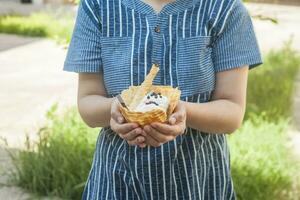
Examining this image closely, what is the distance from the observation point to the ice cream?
1215 mm

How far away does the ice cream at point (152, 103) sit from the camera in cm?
121

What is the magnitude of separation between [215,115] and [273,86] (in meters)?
4.80

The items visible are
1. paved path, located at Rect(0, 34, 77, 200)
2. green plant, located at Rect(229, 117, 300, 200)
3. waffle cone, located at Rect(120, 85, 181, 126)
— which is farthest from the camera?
paved path, located at Rect(0, 34, 77, 200)

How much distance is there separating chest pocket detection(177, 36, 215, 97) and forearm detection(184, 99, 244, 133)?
5 cm

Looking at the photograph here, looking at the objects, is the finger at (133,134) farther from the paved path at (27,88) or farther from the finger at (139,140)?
the paved path at (27,88)

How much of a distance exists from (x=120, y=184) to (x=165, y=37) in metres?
0.37

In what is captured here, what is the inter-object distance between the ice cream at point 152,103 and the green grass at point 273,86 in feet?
11.4

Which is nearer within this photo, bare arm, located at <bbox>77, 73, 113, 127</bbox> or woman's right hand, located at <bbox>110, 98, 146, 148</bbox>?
woman's right hand, located at <bbox>110, 98, 146, 148</bbox>

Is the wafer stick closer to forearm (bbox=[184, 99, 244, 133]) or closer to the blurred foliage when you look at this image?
forearm (bbox=[184, 99, 244, 133])

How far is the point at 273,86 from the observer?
6109mm

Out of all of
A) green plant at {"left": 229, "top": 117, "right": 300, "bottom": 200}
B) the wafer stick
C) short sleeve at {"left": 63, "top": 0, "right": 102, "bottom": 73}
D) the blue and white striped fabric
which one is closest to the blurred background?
green plant at {"left": 229, "top": 117, "right": 300, "bottom": 200}

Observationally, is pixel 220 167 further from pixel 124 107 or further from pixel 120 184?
pixel 124 107

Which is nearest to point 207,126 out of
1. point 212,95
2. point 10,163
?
point 212,95

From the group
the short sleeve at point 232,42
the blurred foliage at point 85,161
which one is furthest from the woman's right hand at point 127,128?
the blurred foliage at point 85,161
